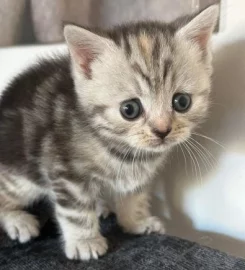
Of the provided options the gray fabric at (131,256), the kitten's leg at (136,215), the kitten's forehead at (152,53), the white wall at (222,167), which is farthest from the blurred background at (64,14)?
the gray fabric at (131,256)

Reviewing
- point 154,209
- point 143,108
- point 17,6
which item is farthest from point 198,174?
point 17,6

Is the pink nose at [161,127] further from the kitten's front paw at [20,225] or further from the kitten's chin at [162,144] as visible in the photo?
the kitten's front paw at [20,225]

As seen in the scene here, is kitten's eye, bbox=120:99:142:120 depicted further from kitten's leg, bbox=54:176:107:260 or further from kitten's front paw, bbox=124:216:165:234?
kitten's front paw, bbox=124:216:165:234

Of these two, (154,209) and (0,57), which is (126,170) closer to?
(154,209)

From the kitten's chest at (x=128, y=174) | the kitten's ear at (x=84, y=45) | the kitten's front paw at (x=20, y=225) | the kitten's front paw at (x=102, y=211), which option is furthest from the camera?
the kitten's front paw at (x=102, y=211)

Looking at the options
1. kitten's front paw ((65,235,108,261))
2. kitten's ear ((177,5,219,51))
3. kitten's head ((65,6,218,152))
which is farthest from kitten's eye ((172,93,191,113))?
kitten's front paw ((65,235,108,261))

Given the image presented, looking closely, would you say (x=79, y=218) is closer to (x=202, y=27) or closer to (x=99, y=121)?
(x=99, y=121)
